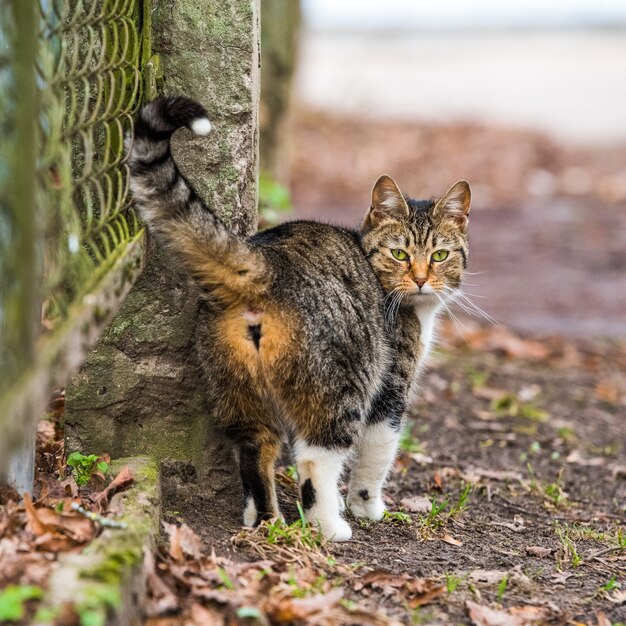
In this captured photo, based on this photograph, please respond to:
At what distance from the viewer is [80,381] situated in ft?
12.7

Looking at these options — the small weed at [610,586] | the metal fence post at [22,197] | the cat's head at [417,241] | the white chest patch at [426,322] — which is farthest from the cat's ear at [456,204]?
the metal fence post at [22,197]

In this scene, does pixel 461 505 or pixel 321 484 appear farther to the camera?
pixel 461 505

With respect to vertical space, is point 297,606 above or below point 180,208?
below

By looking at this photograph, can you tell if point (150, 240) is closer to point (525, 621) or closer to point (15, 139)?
point (15, 139)

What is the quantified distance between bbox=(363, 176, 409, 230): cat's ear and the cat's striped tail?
Result: 42.7 inches

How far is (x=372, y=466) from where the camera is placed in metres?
4.25

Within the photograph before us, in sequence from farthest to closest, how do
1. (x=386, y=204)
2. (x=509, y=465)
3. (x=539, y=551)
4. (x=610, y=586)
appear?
1. (x=509, y=465)
2. (x=386, y=204)
3. (x=539, y=551)
4. (x=610, y=586)

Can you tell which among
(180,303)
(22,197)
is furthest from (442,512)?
(22,197)

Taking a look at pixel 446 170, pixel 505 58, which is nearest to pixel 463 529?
pixel 446 170

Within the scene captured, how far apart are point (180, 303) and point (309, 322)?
0.56 meters

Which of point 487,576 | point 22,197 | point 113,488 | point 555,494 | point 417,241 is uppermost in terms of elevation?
point 22,197

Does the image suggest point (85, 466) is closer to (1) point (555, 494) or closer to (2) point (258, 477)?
(2) point (258, 477)

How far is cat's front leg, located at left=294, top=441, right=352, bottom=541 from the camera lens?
151 inches

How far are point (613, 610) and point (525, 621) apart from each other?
44cm
